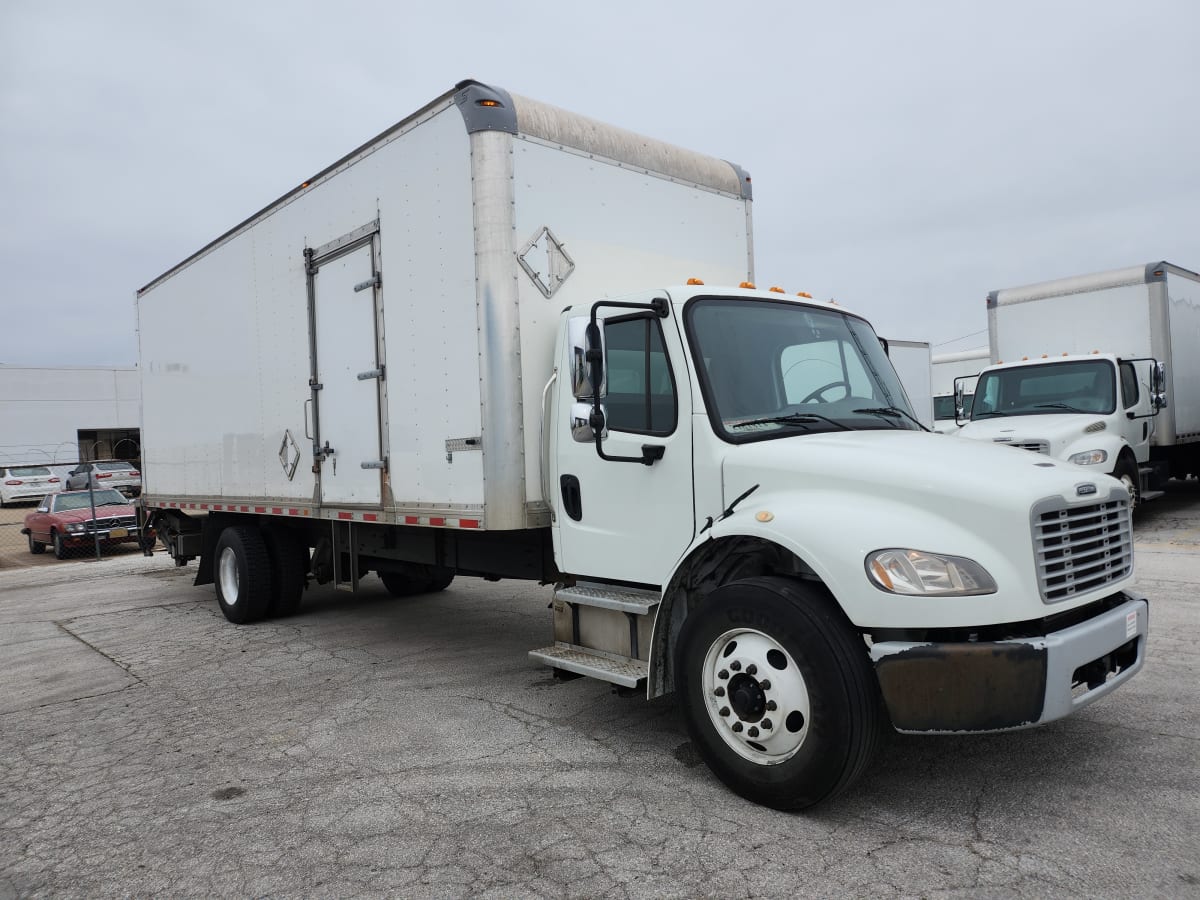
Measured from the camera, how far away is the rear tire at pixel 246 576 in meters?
8.39

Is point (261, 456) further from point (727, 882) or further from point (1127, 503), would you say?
point (1127, 503)

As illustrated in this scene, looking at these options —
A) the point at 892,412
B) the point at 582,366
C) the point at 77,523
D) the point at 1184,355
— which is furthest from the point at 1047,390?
the point at 77,523

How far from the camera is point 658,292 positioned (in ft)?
14.9

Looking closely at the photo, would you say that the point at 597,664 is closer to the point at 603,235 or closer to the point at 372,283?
the point at 603,235

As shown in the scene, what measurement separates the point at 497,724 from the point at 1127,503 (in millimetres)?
3471

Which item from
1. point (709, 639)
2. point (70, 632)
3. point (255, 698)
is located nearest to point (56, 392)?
point (70, 632)

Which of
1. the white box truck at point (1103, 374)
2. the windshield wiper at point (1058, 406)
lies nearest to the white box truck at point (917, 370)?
the white box truck at point (1103, 374)

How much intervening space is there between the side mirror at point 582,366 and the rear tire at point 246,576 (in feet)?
16.9

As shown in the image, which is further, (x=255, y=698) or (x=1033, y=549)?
(x=255, y=698)

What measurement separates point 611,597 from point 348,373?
10.3ft

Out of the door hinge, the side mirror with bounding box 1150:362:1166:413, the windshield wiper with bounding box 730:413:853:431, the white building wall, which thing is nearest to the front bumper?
the windshield wiper with bounding box 730:413:853:431

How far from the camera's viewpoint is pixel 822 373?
4672mm

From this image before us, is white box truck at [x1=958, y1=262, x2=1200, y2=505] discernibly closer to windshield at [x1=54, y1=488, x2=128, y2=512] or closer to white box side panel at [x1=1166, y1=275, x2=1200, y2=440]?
white box side panel at [x1=1166, y1=275, x2=1200, y2=440]

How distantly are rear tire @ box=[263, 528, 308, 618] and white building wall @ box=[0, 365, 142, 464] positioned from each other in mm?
38431
